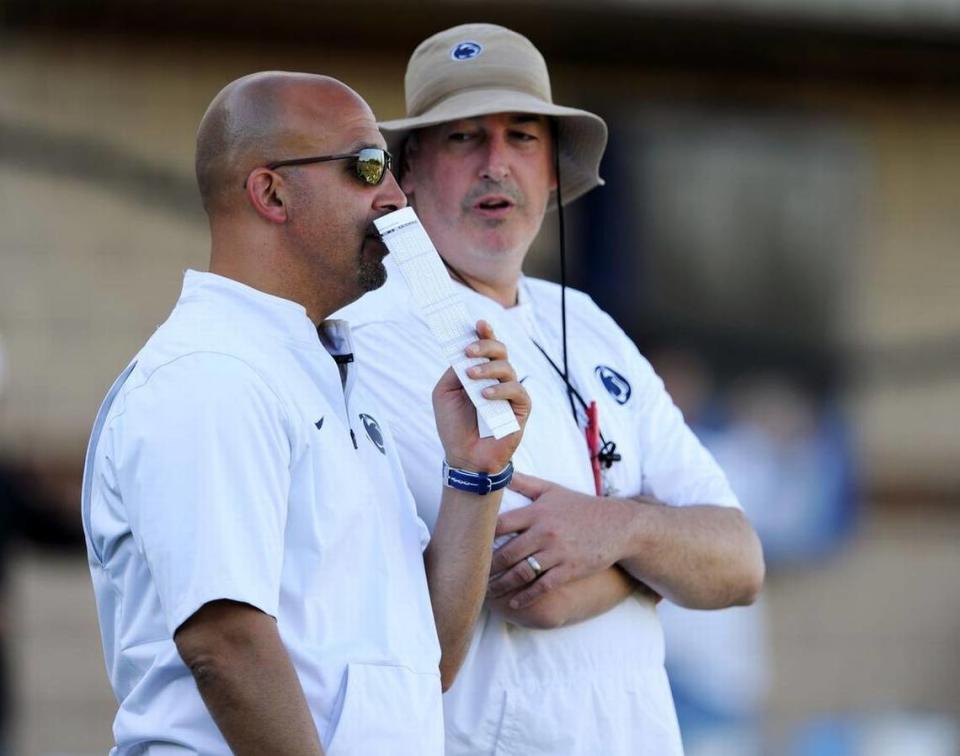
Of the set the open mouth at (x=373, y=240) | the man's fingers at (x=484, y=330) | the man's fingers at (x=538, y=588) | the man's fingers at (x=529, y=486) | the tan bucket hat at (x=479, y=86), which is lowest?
the man's fingers at (x=538, y=588)

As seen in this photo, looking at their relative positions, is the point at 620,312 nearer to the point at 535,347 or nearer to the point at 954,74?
the point at 954,74

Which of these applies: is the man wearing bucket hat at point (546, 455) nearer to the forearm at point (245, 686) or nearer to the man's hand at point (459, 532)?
the man's hand at point (459, 532)

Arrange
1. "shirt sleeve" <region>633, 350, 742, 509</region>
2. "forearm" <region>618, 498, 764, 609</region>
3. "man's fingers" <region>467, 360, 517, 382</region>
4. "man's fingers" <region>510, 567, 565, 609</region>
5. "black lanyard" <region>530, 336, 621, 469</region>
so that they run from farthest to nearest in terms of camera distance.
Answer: "shirt sleeve" <region>633, 350, 742, 509</region>, "black lanyard" <region>530, 336, 621, 469</region>, "forearm" <region>618, 498, 764, 609</region>, "man's fingers" <region>510, 567, 565, 609</region>, "man's fingers" <region>467, 360, 517, 382</region>

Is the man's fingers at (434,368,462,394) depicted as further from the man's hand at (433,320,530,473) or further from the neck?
the neck

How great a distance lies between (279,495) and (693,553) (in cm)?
105

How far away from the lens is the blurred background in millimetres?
6781

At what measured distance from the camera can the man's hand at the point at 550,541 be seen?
271 centimetres

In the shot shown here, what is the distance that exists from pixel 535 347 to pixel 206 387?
1.05 metres

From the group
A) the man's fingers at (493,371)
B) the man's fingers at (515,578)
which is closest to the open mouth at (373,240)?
the man's fingers at (493,371)

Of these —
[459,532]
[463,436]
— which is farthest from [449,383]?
[459,532]

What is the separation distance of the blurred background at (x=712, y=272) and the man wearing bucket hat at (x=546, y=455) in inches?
152

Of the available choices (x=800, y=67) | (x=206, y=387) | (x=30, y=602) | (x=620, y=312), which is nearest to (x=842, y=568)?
(x=620, y=312)

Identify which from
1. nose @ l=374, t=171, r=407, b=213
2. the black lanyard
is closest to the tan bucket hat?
the black lanyard

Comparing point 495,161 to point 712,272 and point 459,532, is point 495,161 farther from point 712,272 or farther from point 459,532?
point 712,272
